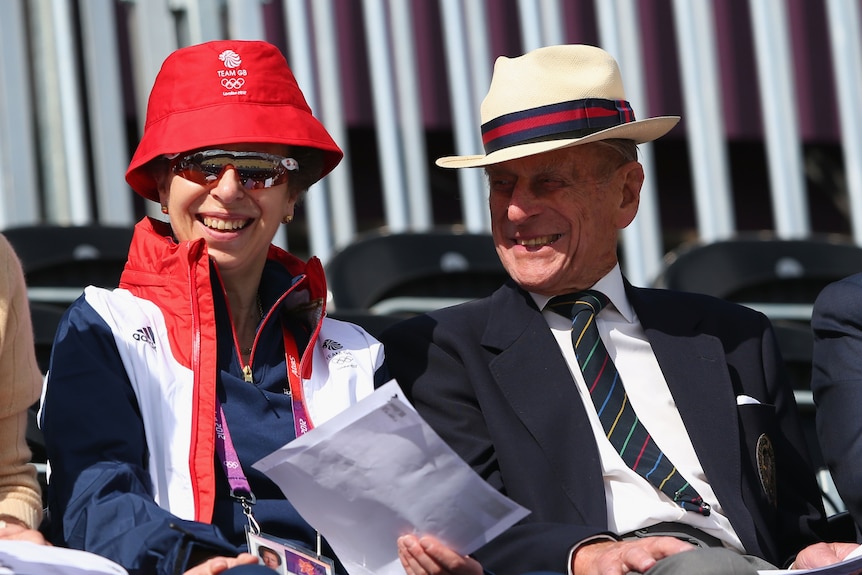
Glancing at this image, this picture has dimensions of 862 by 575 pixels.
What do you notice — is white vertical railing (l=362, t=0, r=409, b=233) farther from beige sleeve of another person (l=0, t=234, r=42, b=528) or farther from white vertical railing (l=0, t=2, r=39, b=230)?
beige sleeve of another person (l=0, t=234, r=42, b=528)

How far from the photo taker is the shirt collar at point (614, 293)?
3.49 metres

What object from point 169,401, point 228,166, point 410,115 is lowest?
point 169,401

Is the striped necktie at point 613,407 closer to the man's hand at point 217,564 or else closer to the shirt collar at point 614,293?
the shirt collar at point 614,293

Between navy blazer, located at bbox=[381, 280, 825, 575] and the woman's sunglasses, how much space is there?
495 mm

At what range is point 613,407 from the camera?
3.30 meters

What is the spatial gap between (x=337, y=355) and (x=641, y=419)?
68 centimetres

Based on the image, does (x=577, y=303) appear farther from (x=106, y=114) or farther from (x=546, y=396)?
(x=106, y=114)

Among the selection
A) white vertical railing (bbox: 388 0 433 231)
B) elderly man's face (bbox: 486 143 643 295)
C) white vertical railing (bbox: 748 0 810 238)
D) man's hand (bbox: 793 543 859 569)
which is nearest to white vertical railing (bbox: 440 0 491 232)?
white vertical railing (bbox: 388 0 433 231)

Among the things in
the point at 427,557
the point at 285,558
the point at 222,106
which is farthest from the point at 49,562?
the point at 222,106

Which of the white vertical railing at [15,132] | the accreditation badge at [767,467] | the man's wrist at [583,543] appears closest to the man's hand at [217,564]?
the man's wrist at [583,543]

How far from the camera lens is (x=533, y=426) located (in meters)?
3.22

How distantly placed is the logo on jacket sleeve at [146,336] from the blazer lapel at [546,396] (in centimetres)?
76

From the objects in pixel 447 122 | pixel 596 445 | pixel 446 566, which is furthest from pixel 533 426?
pixel 447 122

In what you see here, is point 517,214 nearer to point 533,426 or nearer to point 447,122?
point 533,426
